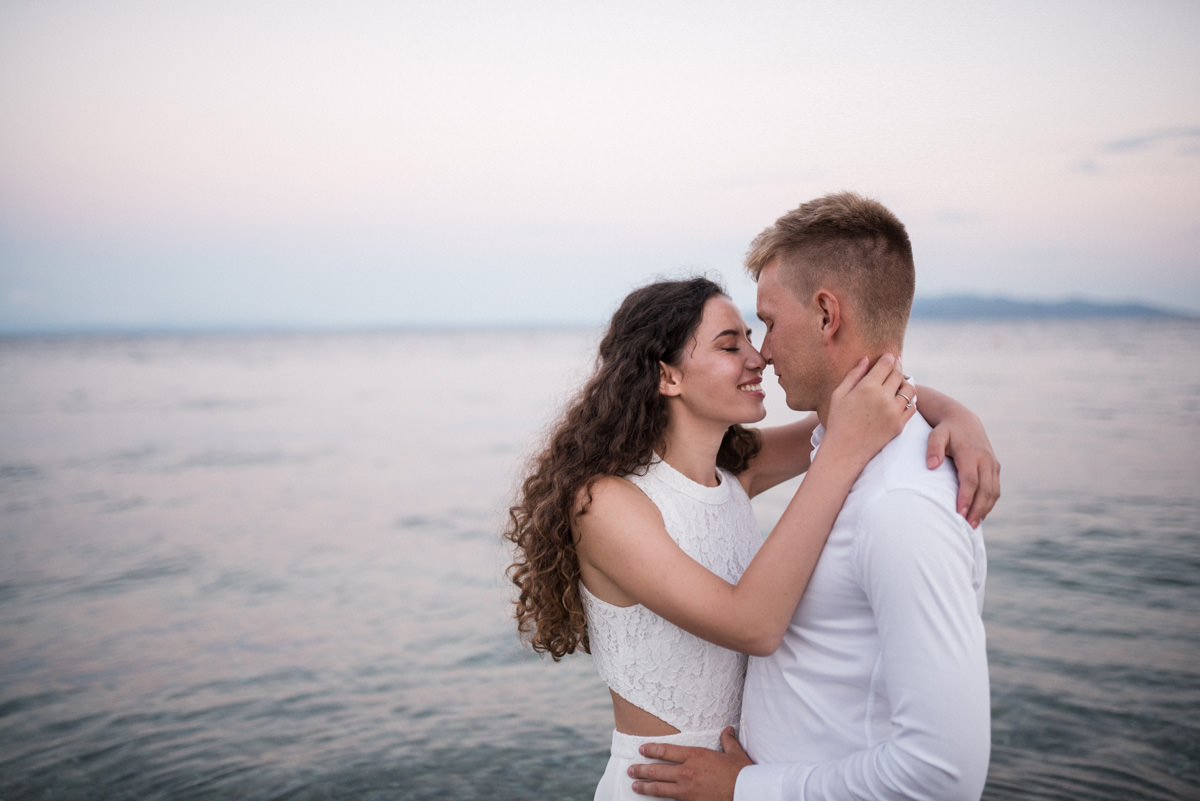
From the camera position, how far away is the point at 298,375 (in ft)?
129

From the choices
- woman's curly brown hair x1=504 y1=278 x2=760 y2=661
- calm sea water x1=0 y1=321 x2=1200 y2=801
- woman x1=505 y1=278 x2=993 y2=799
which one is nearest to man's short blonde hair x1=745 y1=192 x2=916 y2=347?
Result: woman x1=505 y1=278 x2=993 y2=799

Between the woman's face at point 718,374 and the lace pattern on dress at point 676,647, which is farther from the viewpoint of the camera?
the woman's face at point 718,374

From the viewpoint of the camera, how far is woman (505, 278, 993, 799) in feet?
8.31

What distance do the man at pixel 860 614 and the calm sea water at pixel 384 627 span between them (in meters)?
1.24

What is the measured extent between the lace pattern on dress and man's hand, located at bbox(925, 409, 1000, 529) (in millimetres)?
889

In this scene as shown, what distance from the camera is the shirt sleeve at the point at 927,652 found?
180cm

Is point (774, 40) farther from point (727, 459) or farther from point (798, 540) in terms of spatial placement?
point (798, 540)

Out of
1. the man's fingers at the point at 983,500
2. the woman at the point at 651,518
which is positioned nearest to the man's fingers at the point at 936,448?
the man's fingers at the point at 983,500

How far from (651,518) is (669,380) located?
1.88 ft

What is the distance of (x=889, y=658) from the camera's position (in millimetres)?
1862

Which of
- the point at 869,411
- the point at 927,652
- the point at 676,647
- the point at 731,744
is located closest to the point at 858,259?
the point at 869,411

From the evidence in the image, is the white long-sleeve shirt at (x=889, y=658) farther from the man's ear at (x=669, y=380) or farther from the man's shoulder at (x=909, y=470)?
the man's ear at (x=669, y=380)

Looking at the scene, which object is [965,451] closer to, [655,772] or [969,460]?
[969,460]

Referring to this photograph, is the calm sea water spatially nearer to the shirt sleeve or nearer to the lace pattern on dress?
the lace pattern on dress
